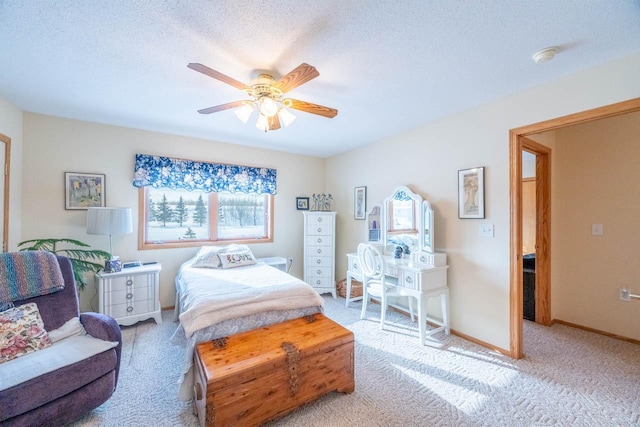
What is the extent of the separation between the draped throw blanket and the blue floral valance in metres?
1.49

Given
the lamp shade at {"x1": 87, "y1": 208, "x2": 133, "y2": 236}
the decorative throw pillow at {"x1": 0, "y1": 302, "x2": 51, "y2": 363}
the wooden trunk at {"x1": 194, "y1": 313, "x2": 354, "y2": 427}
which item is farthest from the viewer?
the lamp shade at {"x1": 87, "y1": 208, "x2": 133, "y2": 236}

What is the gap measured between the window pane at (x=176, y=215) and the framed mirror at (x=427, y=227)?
3014 millimetres

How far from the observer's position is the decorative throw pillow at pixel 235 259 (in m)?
3.26

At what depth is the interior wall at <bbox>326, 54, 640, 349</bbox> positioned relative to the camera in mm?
1949

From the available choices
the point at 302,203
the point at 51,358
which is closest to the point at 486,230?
the point at 302,203

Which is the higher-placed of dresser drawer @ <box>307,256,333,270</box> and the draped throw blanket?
the draped throw blanket

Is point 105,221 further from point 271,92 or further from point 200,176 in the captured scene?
point 271,92

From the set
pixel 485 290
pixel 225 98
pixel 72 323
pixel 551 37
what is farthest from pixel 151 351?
pixel 551 37

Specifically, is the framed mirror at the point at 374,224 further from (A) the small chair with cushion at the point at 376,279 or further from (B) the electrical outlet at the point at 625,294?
(B) the electrical outlet at the point at 625,294

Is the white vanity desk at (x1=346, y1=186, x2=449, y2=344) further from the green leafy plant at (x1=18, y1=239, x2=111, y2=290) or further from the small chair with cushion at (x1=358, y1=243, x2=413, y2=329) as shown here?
the green leafy plant at (x1=18, y1=239, x2=111, y2=290)

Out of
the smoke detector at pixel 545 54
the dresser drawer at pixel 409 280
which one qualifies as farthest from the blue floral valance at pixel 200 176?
the smoke detector at pixel 545 54

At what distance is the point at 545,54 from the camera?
5.65 ft

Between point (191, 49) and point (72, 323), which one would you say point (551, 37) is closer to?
point (191, 49)

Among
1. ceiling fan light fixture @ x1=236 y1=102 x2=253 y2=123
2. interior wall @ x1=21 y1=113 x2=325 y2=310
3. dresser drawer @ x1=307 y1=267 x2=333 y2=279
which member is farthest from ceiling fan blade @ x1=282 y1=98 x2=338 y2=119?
dresser drawer @ x1=307 y1=267 x2=333 y2=279
